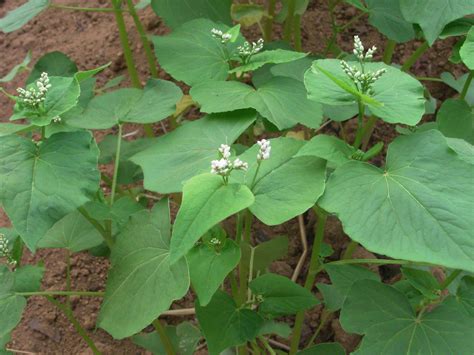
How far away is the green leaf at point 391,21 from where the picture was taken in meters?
1.64

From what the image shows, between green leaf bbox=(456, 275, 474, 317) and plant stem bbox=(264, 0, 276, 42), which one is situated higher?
plant stem bbox=(264, 0, 276, 42)

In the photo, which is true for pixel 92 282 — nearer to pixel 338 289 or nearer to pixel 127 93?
pixel 127 93

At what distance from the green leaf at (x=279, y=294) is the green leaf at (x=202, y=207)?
13.7 inches

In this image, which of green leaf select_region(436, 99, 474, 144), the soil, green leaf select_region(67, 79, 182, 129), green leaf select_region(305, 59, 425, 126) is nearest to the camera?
green leaf select_region(305, 59, 425, 126)

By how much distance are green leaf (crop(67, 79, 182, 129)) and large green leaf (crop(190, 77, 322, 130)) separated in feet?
0.38

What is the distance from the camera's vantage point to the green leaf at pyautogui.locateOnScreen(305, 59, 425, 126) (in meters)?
1.11

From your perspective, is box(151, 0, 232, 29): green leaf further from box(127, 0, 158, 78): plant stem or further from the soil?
the soil

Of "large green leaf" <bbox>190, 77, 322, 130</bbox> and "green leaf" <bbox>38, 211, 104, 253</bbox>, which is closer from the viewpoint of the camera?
"large green leaf" <bbox>190, 77, 322, 130</bbox>

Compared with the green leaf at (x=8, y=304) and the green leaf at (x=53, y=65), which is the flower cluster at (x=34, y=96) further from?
the green leaf at (x=53, y=65)

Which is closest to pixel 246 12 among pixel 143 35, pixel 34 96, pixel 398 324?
pixel 143 35

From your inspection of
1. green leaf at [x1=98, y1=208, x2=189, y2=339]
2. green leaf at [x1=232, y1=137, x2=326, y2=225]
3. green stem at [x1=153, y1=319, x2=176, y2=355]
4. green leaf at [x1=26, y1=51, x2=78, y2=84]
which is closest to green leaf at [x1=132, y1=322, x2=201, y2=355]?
green stem at [x1=153, y1=319, x2=176, y2=355]

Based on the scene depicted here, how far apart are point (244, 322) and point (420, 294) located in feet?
1.25

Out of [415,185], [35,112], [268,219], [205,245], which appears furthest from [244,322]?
[35,112]

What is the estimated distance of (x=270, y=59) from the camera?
1.39 m
